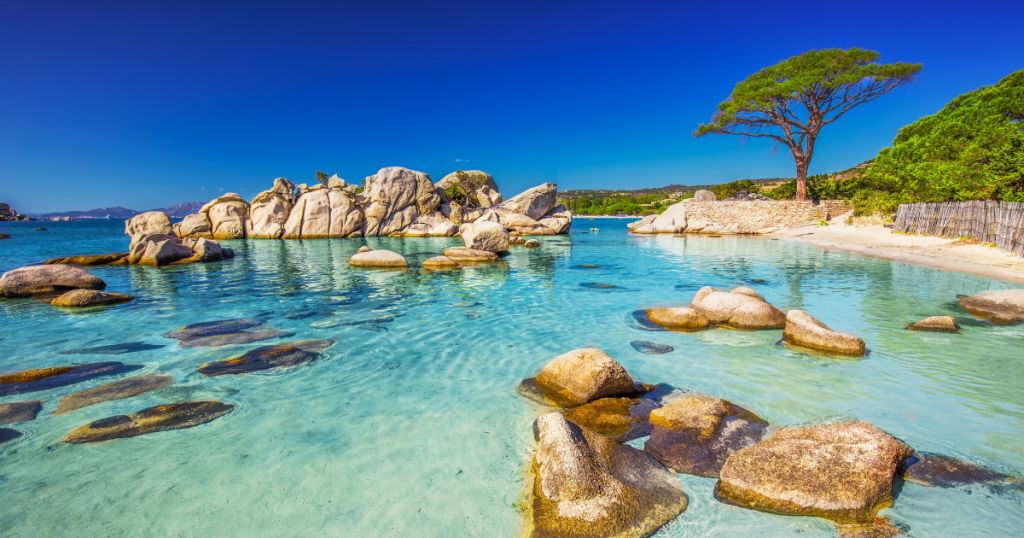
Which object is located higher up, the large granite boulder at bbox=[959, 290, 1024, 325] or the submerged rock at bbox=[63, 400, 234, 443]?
the large granite boulder at bbox=[959, 290, 1024, 325]

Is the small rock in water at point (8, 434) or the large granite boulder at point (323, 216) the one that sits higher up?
the large granite boulder at point (323, 216)

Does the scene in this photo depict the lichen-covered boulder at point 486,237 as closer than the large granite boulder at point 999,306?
No

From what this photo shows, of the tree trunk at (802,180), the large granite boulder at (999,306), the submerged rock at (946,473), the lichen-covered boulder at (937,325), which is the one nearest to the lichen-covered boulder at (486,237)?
the lichen-covered boulder at (937,325)

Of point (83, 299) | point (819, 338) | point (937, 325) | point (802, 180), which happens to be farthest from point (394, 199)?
point (937, 325)

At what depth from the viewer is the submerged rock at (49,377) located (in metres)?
5.36

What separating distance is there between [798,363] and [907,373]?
1.28m

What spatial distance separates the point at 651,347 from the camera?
6988 millimetres

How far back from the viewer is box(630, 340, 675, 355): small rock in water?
6758 mm

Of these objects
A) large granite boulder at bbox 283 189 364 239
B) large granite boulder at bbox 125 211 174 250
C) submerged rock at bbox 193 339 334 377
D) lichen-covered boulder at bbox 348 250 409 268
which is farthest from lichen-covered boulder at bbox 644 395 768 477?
large granite boulder at bbox 283 189 364 239

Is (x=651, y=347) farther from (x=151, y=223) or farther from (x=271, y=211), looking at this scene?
(x=271, y=211)

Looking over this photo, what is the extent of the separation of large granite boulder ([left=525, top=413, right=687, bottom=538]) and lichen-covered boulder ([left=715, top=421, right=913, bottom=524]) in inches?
20.3

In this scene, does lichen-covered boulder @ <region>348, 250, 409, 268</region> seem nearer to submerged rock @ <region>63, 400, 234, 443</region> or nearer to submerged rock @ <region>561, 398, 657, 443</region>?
submerged rock @ <region>63, 400, 234, 443</region>

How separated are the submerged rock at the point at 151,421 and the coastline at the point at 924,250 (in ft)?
62.5

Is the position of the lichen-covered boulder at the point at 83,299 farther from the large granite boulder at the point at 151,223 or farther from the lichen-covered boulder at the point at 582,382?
the large granite boulder at the point at 151,223
